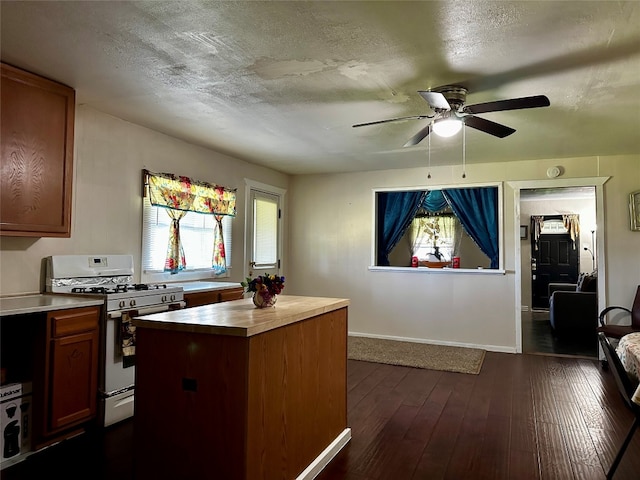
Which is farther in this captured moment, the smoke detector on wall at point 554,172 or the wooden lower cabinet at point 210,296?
the smoke detector on wall at point 554,172

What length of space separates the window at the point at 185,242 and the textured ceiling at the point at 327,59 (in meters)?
0.87

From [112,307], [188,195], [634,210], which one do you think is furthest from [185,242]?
[634,210]

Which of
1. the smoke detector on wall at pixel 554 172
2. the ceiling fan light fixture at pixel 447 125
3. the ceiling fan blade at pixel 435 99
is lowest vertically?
the ceiling fan light fixture at pixel 447 125

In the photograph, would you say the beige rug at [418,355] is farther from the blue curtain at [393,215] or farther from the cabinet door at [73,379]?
the cabinet door at [73,379]

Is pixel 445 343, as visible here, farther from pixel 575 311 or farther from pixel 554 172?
pixel 554 172

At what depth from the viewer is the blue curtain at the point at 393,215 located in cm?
583

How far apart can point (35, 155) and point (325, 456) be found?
2.63 metres

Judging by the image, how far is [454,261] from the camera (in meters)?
5.97

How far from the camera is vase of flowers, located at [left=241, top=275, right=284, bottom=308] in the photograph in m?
2.37

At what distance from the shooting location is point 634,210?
186 inches

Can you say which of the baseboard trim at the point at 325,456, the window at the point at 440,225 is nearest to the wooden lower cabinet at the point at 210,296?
the baseboard trim at the point at 325,456

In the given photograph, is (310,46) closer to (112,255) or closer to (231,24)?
(231,24)

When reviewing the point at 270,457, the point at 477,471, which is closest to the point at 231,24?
the point at 270,457

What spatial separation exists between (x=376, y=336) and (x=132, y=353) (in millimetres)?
3557
